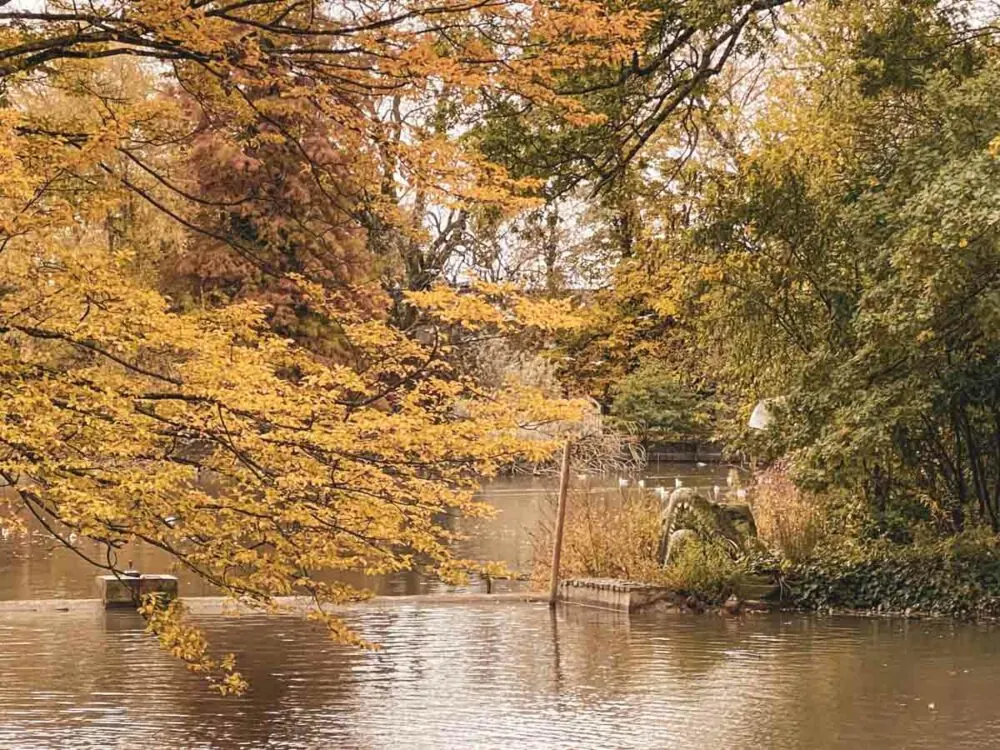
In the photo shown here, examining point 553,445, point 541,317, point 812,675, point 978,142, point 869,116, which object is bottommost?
point 812,675

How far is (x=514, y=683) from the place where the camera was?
1062 centimetres

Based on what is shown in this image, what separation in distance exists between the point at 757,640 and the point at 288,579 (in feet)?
19.2

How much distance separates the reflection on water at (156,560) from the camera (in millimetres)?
18000

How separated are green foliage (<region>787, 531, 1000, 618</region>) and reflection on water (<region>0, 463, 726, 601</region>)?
10.8 ft

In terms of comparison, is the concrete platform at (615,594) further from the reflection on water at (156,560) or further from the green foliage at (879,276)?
the green foliage at (879,276)

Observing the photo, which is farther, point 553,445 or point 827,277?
point 827,277

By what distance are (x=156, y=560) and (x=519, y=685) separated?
12.0 metres

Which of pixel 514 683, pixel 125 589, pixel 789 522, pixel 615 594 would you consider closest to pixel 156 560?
pixel 125 589

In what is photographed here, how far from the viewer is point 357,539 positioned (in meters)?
8.23

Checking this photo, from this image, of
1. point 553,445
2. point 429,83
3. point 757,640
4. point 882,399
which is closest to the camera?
point 429,83

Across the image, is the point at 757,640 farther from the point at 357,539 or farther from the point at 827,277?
the point at 357,539

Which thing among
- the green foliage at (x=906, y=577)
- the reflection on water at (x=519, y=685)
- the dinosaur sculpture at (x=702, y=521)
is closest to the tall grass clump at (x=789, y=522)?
the green foliage at (x=906, y=577)

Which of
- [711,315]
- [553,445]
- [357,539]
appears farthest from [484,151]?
[357,539]

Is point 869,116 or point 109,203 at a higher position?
point 869,116
